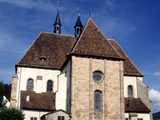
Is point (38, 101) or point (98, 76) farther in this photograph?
point (38, 101)

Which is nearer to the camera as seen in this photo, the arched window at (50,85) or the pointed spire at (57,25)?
the arched window at (50,85)

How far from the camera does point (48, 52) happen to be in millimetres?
45281

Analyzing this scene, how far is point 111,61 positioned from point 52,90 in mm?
9452

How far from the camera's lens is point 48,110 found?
1501 inches

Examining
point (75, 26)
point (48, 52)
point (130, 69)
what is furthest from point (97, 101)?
point (75, 26)

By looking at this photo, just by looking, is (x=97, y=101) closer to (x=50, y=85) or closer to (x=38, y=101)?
(x=38, y=101)

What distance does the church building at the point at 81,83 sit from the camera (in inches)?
1451

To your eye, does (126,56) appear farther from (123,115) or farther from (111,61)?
(123,115)

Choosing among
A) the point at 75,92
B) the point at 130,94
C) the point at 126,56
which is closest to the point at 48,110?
the point at 75,92

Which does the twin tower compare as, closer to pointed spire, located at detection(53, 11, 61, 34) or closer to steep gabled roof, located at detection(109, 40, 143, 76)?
pointed spire, located at detection(53, 11, 61, 34)

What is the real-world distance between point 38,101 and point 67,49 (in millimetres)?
10755

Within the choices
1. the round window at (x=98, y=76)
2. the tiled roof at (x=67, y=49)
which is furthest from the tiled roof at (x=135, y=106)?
the round window at (x=98, y=76)

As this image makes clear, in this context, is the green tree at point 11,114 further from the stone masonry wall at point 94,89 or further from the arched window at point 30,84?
the arched window at point 30,84

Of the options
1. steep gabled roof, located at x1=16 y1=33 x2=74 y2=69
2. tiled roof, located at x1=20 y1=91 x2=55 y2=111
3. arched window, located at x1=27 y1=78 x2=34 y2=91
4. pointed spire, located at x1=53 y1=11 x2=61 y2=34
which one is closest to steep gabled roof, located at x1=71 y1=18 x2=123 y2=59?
steep gabled roof, located at x1=16 y1=33 x2=74 y2=69
